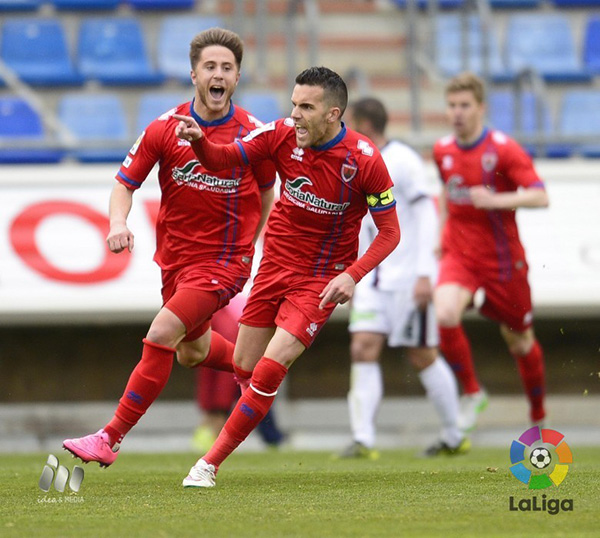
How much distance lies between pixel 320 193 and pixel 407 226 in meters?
2.66

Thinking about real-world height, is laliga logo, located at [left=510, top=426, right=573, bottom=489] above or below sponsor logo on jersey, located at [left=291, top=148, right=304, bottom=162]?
below

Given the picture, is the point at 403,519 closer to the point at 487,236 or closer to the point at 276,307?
the point at 276,307

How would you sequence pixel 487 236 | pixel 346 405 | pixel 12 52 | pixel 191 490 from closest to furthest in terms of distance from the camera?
pixel 191 490 → pixel 487 236 → pixel 346 405 → pixel 12 52

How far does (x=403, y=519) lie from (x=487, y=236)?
394cm

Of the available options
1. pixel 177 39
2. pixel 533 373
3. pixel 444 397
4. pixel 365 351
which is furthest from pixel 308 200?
pixel 177 39

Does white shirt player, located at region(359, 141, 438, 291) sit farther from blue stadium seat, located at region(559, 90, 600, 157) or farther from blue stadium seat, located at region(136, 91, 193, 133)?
blue stadium seat, located at region(559, 90, 600, 157)

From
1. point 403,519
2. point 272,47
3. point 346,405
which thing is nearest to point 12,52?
point 272,47

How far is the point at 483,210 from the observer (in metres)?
7.88

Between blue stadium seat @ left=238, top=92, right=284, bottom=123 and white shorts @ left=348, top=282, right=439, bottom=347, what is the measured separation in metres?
3.43

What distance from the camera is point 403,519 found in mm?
4230

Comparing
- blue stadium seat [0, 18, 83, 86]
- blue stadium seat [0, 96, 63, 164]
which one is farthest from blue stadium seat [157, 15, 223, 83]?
blue stadium seat [0, 96, 63, 164]

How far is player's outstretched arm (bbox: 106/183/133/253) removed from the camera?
17.5 feet

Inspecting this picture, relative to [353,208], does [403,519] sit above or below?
below

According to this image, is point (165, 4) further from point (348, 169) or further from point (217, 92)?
point (348, 169)
